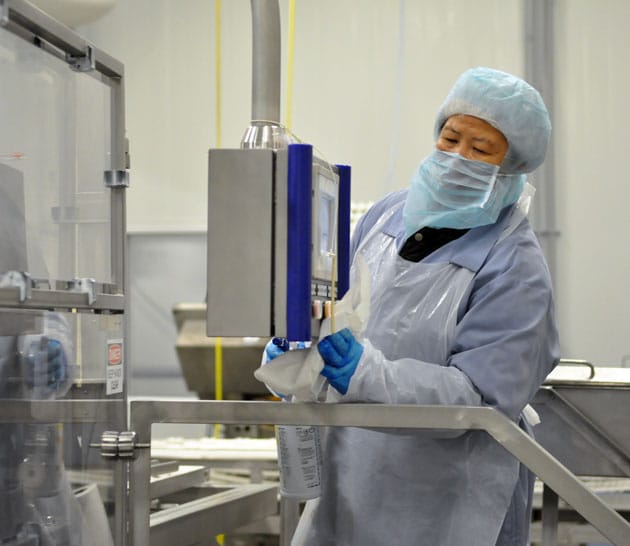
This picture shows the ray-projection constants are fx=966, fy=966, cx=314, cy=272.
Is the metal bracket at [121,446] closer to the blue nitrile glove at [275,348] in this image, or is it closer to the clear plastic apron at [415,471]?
the blue nitrile glove at [275,348]

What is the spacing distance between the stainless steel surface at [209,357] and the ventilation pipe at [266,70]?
2.26 metres

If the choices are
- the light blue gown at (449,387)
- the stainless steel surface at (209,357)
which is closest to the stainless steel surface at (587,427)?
the light blue gown at (449,387)

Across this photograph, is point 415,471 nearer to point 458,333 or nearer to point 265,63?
point 458,333

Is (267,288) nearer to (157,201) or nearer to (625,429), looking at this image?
(625,429)

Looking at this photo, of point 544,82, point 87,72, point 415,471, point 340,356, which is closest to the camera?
point 340,356

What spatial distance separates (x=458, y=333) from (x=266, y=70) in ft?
1.46

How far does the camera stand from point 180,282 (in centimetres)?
459

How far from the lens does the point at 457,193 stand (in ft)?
4.52

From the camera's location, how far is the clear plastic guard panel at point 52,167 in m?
1.05

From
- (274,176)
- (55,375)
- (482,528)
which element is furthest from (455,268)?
(55,375)

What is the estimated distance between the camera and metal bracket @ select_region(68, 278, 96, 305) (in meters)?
1.16

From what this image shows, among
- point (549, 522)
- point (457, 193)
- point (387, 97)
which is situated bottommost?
point (549, 522)

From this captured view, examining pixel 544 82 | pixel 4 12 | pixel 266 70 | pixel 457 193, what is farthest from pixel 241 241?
pixel 544 82

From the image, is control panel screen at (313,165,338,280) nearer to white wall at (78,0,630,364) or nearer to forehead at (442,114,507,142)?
forehead at (442,114,507,142)
